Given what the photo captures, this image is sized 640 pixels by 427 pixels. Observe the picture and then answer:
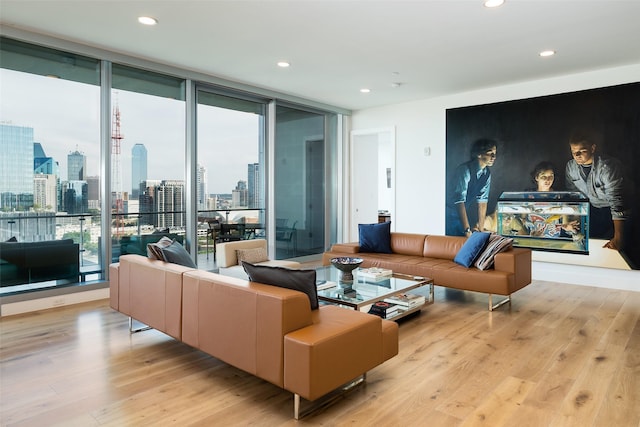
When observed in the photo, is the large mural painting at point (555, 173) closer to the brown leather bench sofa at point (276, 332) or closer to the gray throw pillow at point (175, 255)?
the brown leather bench sofa at point (276, 332)

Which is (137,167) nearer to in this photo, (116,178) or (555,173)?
(116,178)

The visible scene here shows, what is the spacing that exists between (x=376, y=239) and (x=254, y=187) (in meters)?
2.09

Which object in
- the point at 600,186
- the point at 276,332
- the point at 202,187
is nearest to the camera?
the point at 276,332

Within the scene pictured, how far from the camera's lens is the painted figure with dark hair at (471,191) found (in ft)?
19.9

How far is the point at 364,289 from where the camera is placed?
3.66 meters

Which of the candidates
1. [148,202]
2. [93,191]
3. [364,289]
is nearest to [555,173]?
[364,289]

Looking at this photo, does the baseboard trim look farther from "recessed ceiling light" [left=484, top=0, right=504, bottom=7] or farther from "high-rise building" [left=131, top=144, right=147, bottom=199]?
"recessed ceiling light" [left=484, top=0, right=504, bottom=7]

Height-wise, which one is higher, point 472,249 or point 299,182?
point 299,182

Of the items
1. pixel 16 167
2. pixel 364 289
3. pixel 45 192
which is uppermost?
pixel 16 167

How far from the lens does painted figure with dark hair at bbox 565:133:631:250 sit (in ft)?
16.5

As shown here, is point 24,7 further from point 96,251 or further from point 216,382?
point 216,382

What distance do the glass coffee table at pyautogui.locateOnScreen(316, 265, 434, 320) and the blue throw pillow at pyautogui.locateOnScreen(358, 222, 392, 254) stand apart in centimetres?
104

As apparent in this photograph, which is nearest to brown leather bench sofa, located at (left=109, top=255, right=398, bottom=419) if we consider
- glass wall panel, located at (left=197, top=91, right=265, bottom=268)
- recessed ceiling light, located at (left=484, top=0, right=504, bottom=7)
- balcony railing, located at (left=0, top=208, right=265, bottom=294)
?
balcony railing, located at (left=0, top=208, right=265, bottom=294)

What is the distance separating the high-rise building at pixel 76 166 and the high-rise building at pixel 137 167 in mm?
525
